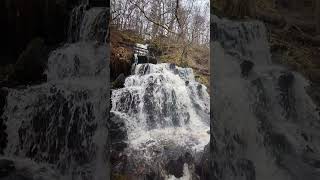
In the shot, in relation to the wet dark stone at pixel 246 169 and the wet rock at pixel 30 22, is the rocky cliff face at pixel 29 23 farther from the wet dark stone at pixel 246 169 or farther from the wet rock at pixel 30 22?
the wet dark stone at pixel 246 169

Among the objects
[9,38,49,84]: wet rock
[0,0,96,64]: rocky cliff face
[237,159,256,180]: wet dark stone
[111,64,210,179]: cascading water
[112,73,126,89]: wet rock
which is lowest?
[237,159,256,180]: wet dark stone

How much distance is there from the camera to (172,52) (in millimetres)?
3781

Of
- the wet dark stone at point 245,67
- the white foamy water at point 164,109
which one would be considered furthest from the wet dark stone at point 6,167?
the wet dark stone at point 245,67

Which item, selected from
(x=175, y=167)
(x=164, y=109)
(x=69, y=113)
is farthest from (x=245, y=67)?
(x=69, y=113)

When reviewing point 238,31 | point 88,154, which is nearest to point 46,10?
point 88,154

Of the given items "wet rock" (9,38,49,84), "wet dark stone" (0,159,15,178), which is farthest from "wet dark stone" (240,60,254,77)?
"wet dark stone" (0,159,15,178)

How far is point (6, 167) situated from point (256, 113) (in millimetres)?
1918

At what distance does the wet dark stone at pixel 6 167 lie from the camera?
3286mm

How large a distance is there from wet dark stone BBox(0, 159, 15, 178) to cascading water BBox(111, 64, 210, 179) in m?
0.76

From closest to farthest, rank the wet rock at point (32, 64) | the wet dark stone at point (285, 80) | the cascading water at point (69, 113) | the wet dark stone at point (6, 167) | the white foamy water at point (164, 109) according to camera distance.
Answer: the wet dark stone at point (6, 167) < the cascading water at point (69, 113) < the wet rock at point (32, 64) < the white foamy water at point (164, 109) < the wet dark stone at point (285, 80)

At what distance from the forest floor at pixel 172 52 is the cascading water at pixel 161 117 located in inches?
2.3

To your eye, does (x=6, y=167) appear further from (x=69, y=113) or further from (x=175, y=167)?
(x=175, y=167)

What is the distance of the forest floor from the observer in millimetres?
3711

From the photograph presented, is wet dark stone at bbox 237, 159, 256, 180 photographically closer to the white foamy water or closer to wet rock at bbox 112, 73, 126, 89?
the white foamy water
